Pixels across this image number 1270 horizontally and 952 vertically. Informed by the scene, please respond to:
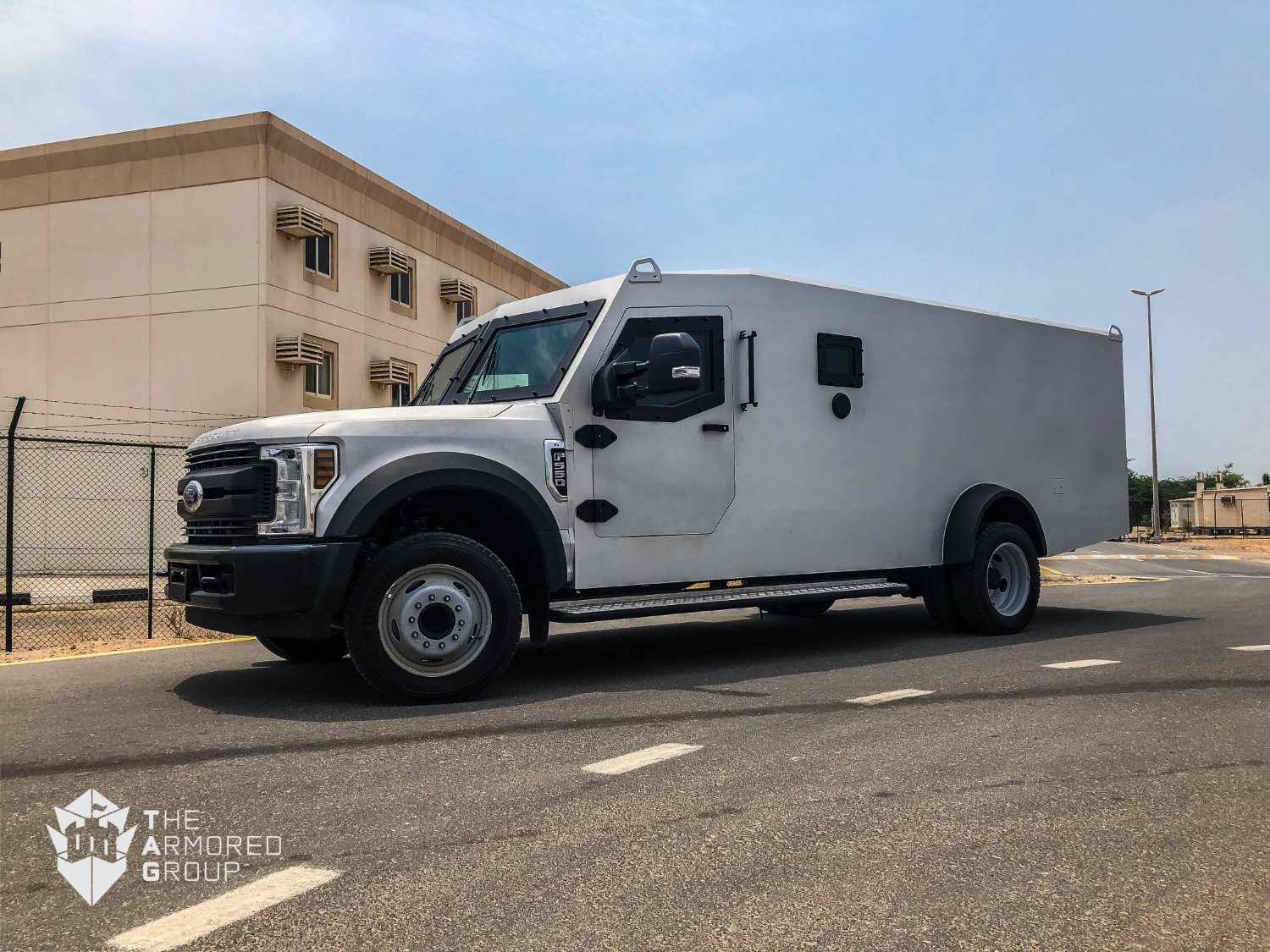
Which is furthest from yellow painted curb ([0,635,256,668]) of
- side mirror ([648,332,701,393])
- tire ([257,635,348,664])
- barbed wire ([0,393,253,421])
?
barbed wire ([0,393,253,421])

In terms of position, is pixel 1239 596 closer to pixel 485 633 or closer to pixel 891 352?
pixel 891 352

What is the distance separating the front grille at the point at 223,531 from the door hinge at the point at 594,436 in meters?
2.05

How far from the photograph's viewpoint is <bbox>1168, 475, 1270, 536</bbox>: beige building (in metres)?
66.3

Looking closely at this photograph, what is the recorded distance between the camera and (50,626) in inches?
456

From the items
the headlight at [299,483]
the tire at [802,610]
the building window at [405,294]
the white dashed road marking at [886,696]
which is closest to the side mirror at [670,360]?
the headlight at [299,483]

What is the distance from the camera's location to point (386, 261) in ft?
95.9

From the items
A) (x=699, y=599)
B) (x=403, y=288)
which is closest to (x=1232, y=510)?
(x=403, y=288)

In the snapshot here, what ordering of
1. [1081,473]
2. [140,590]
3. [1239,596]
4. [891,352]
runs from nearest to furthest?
[891,352]
[1081,473]
[1239,596]
[140,590]

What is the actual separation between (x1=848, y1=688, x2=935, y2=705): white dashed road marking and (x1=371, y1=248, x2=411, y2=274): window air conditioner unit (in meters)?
25.0

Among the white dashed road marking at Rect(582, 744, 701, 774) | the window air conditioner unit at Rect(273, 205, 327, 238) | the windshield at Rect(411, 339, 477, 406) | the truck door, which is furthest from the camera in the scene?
the window air conditioner unit at Rect(273, 205, 327, 238)

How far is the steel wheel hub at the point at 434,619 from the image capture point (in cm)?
618

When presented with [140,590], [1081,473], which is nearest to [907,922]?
[1081,473]

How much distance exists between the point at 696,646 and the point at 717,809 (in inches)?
200

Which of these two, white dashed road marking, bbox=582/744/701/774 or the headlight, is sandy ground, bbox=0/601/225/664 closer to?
the headlight
